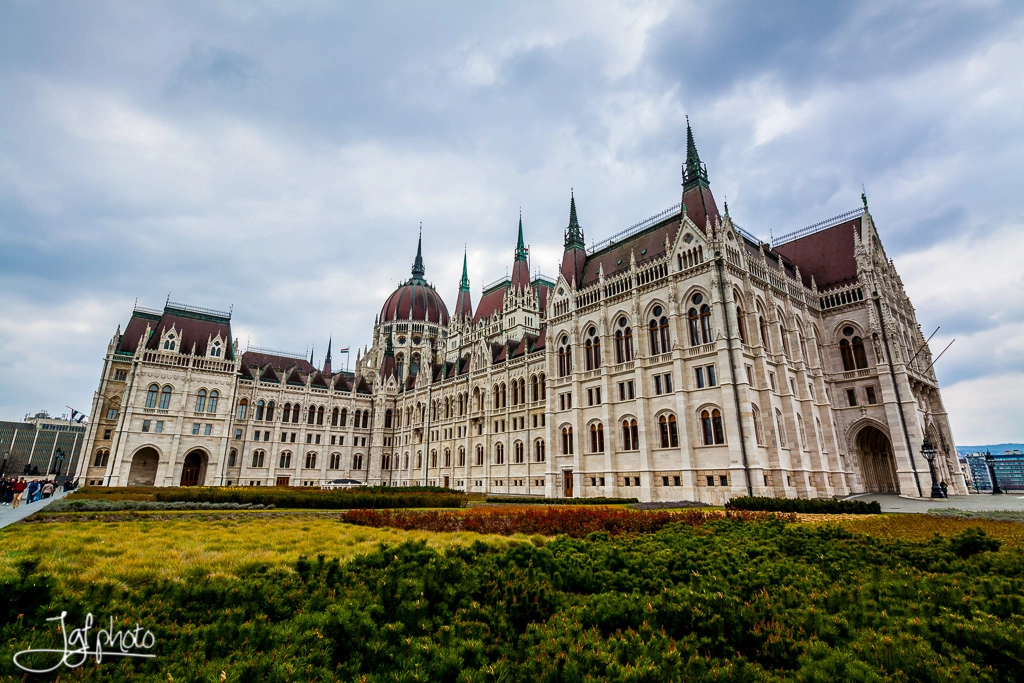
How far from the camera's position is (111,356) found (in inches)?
2388

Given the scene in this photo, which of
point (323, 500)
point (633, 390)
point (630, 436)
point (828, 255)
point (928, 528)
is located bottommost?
point (928, 528)

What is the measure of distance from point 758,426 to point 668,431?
19.3 ft

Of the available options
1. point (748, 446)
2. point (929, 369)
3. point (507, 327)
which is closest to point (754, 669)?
point (748, 446)

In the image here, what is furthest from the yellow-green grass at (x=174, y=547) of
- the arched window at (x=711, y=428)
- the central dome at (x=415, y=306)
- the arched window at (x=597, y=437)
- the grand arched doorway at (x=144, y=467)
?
the central dome at (x=415, y=306)

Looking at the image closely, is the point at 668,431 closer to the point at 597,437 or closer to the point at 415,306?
the point at 597,437

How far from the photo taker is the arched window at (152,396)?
2270 inches

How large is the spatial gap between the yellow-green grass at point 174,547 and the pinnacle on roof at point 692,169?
3901 centimetres

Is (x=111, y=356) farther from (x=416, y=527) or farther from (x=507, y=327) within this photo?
(x=416, y=527)

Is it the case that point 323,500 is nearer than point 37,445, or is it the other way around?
point 323,500

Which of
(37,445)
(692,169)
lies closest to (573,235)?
(692,169)

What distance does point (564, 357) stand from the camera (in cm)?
4650

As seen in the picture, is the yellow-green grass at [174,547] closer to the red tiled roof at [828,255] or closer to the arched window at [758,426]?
the arched window at [758,426]

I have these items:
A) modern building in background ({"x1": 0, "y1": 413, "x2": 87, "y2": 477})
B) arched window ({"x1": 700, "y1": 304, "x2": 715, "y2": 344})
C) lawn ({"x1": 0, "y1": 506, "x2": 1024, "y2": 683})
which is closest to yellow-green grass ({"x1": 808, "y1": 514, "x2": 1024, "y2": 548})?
lawn ({"x1": 0, "y1": 506, "x2": 1024, "y2": 683})

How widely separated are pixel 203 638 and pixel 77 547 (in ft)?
22.5
